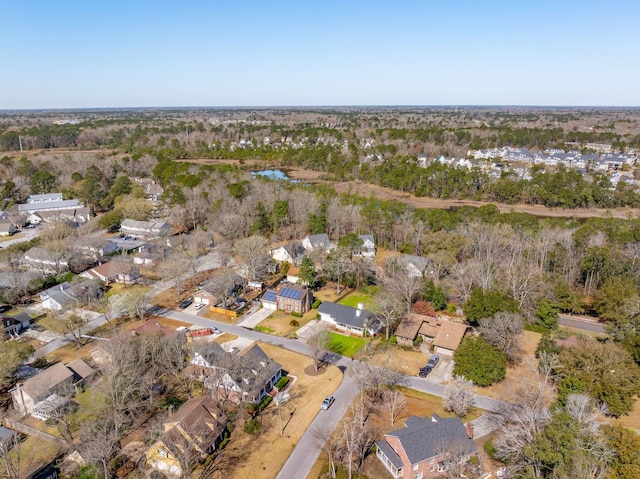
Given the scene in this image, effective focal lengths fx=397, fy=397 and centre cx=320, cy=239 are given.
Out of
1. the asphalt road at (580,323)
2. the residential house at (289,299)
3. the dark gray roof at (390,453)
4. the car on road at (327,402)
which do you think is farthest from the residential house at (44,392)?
the asphalt road at (580,323)

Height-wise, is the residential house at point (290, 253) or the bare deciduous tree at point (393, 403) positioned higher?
the residential house at point (290, 253)

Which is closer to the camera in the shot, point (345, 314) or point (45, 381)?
point (45, 381)

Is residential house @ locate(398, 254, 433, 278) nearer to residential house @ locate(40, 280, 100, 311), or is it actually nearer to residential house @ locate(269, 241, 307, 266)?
residential house @ locate(269, 241, 307, 266)

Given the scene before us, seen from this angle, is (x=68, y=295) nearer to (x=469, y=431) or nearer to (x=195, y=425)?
(x=195, y=425)

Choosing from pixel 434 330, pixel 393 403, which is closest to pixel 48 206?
pixel 434 330

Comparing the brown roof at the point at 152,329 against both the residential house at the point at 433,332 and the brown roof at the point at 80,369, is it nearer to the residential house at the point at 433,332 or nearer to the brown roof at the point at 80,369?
the brown roof at the point at 80,369
